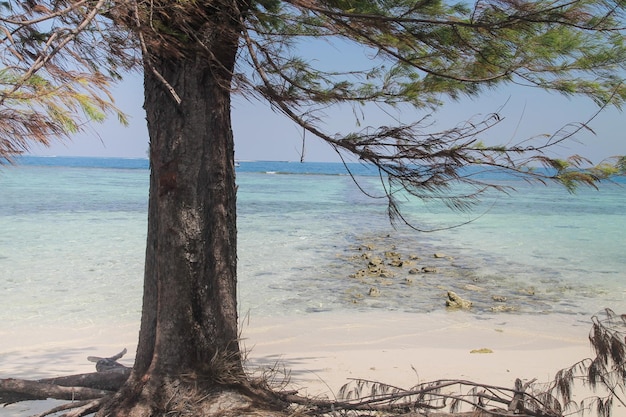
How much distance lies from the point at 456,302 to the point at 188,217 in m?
5.23

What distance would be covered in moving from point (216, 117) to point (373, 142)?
0.82 m

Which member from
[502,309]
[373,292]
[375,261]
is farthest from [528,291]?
[375,261]

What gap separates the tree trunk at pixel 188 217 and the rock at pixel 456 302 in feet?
15.9

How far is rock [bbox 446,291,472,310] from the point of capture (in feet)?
24.7

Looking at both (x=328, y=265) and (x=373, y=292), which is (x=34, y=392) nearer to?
(x=373, y=292)

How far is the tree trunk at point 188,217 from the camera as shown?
304cm

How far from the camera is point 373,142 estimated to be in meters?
3.20

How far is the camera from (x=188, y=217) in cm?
305

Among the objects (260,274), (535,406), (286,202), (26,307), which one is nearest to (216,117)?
(535,406)

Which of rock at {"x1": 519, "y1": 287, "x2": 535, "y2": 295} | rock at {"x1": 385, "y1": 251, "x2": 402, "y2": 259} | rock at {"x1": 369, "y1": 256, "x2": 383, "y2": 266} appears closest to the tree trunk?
rock at {"x1": 519, "y1": 287, "x2": 535, "y2": 295}

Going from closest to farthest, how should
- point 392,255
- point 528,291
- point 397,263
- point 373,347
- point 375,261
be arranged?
1. point 373,347
2. point 528,291
3. point 375,261
4. point 397,263
5. point 392,255

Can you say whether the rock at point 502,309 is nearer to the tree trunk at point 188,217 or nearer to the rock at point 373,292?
the rock at point 373,292

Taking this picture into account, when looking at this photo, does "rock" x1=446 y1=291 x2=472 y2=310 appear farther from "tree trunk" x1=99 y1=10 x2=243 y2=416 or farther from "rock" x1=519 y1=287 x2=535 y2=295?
"tree trunk" x1=99 y1=10 x2=243 y2=416

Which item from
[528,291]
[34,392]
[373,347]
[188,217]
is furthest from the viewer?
[528,291]
